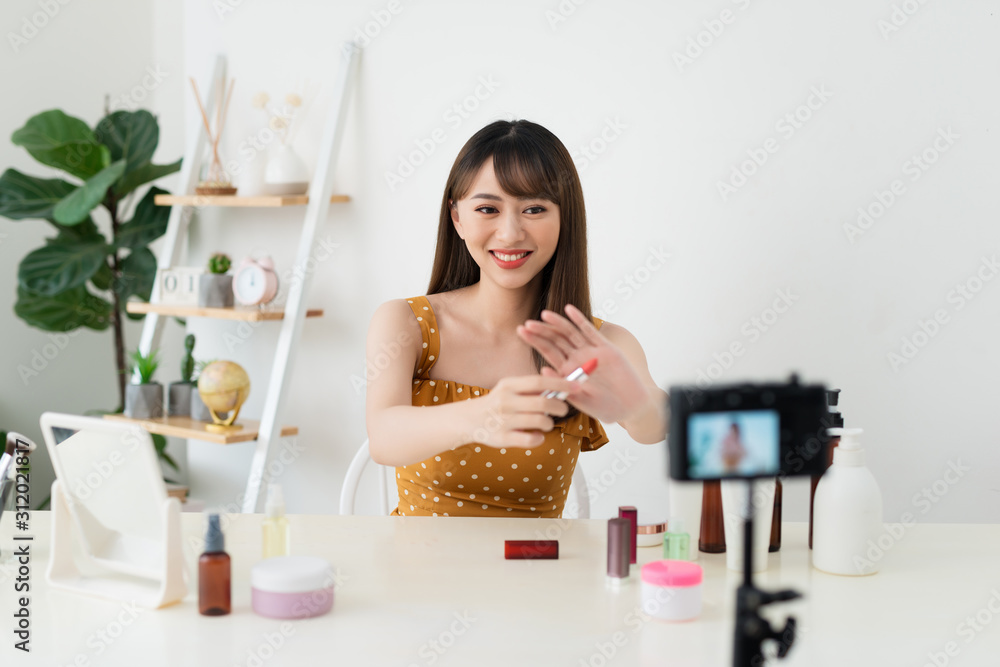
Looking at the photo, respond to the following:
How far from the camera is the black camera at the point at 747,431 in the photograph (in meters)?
0.59

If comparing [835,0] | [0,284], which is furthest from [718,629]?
[0,284]

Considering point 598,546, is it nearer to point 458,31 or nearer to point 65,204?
point 458,31

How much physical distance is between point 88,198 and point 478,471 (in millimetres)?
1719

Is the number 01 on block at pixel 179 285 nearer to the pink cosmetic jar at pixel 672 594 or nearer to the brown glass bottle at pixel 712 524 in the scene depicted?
the brown glass bottle at pixel 712 524

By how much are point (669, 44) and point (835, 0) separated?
0.37m

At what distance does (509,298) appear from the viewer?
178 centimetres

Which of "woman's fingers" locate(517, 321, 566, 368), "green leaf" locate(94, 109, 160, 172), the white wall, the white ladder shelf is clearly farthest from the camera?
"green leaf" locate(94, 109, 160, 172)

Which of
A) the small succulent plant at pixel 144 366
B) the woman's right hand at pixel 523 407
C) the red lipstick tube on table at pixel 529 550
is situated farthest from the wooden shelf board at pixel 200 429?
the woman's right hand at pixel 523 407

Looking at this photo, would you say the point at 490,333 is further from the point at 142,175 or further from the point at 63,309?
the point at 63,309

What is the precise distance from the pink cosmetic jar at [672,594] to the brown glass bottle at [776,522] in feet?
0.92

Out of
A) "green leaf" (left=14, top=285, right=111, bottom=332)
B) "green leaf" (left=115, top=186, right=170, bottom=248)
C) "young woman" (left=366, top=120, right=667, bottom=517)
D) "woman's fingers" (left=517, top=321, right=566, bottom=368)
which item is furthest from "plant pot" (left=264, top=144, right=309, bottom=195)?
"woman's fingers" (left=517, top=321, right=566, bottom=368)

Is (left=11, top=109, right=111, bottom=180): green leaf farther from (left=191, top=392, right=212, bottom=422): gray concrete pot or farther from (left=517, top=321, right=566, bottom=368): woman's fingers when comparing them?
(left=517, top=321, right=566, bottom=368): woman's fingers

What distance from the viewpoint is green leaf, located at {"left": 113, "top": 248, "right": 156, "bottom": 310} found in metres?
3.03

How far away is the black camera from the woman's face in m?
1.03
